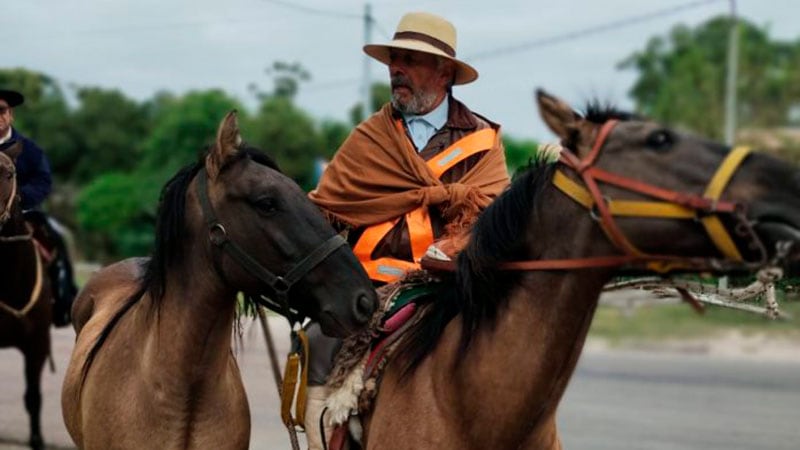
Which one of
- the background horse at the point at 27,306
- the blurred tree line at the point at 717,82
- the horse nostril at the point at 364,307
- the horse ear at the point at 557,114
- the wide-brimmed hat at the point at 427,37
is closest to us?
the horse ear at the point at 557,114

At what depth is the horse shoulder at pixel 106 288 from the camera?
6680mm

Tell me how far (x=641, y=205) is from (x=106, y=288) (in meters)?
4.14

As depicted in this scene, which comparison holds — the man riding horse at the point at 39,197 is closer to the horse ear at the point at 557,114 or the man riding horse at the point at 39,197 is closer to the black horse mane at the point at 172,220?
the black horse mane at the point at 172,220

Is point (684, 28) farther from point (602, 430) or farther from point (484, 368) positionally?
point (484, 368)

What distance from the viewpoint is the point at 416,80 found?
17.3ft

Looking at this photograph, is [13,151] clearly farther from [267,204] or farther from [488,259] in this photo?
[488,259]

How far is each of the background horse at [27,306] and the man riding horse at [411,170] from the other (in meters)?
4.00

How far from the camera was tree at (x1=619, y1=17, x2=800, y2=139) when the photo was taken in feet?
139

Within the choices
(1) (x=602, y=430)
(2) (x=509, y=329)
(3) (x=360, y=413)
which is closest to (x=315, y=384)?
(3) (x=360, y=413)

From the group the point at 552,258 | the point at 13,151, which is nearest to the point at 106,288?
the point at 13,151

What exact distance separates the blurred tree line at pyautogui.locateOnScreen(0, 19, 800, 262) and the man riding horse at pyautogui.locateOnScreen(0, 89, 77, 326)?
1722cm

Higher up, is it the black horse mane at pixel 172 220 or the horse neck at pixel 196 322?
the black horse mane at pixel 172 220

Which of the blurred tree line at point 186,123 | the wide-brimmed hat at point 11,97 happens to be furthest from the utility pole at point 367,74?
the wide-brimmed hat at point 11,97

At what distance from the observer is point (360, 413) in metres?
4.62
